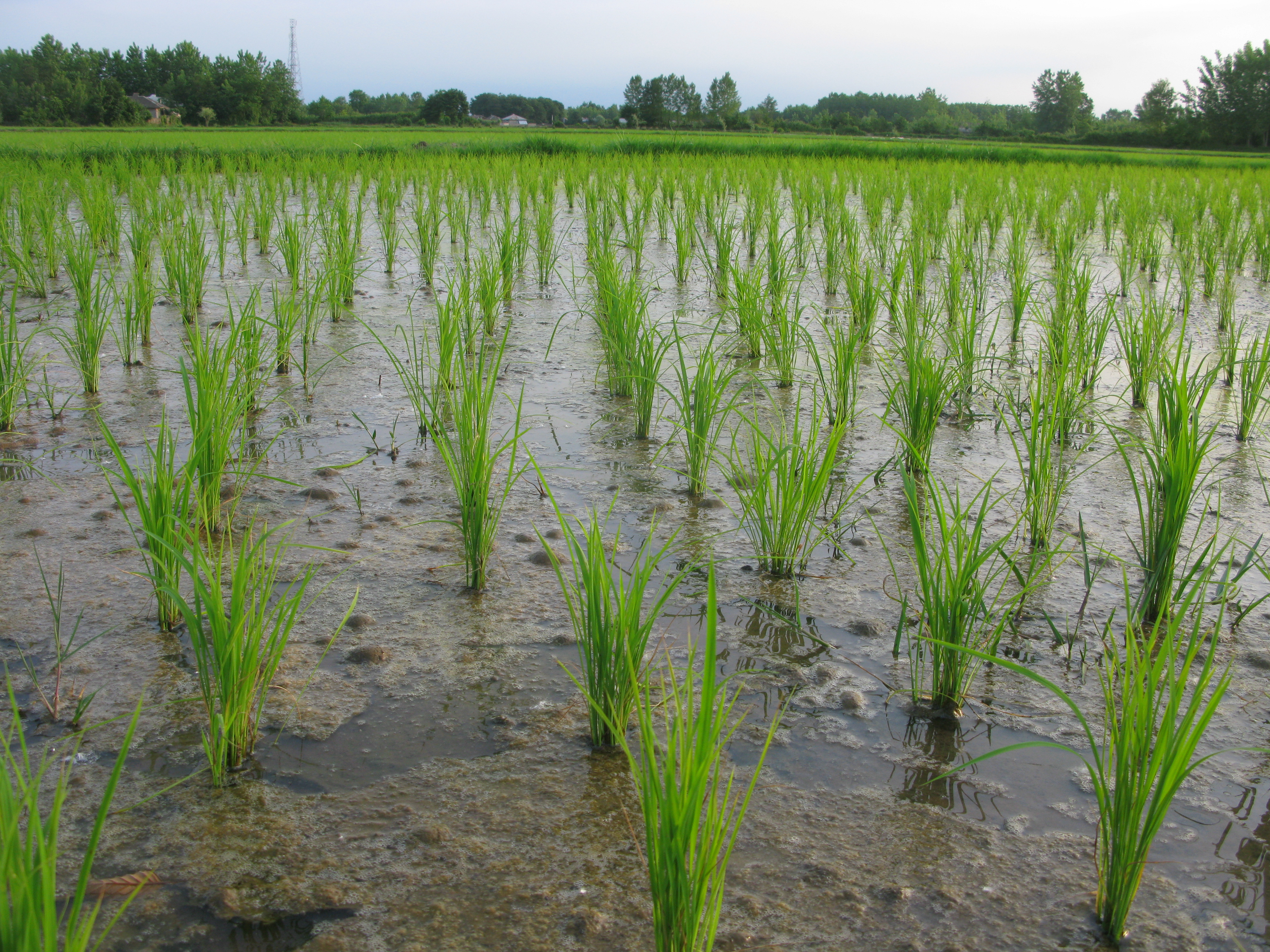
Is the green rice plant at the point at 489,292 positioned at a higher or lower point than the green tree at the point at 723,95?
lower

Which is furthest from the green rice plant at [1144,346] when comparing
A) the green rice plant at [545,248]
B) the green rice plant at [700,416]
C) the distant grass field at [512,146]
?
the distant grass field at [512,146]

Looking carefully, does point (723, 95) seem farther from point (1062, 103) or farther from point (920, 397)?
point (920, 397)

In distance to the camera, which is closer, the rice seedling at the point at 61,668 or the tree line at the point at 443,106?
the rice seedling at the point at 61,668

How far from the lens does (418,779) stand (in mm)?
1411

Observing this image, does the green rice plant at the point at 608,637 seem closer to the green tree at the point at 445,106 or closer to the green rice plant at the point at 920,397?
the green rice plant at the point at 920,397

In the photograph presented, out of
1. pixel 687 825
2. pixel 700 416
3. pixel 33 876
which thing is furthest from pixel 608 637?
pixel 700 416

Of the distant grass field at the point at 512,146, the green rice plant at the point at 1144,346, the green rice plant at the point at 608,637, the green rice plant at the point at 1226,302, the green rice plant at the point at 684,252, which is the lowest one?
the green rice plant at the point at 608,637

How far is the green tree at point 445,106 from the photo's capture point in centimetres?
3706

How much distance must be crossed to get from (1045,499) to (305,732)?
6.09ft

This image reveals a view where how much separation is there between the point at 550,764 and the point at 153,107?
174 ft

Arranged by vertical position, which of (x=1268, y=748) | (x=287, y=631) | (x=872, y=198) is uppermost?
(x=872, y=198)

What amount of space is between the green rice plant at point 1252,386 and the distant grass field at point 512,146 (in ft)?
36.5

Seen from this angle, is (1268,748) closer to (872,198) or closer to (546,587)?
(546,587)

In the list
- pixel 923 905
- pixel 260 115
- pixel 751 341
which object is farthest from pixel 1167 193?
pixel 260 115
